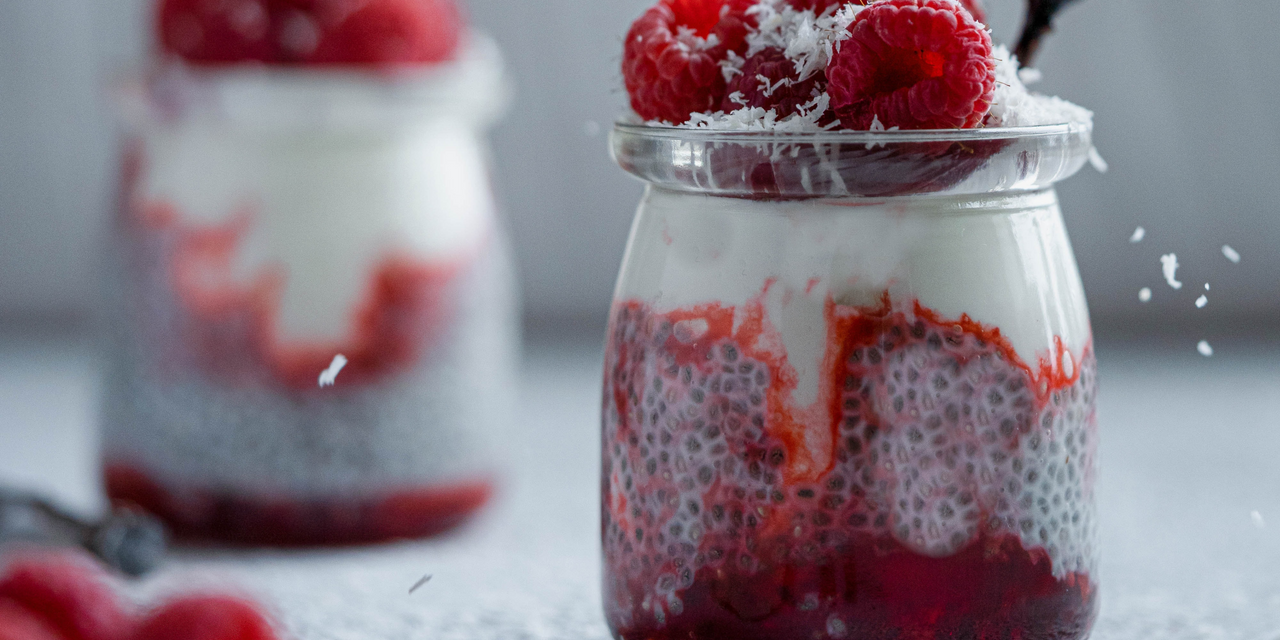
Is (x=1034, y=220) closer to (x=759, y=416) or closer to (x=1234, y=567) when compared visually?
(x=759, y=416)

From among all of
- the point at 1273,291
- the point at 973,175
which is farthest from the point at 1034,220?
the point at 1273,291

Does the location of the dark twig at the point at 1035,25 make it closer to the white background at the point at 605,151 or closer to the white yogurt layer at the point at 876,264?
the white yogurt layer at the point at 876,264

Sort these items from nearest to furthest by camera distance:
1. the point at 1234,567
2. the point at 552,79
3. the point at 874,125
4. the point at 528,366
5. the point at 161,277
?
the point at 874,125 → the point at 1234,567 → the point at 161,277 → the point at 528,366 → the point at 552,79

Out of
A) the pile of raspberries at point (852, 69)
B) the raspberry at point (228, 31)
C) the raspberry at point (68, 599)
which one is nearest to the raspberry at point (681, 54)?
the pile of raspberries at point (852, 69)

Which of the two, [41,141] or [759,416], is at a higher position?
[759,416]

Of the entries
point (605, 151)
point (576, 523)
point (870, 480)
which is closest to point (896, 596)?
point (870, 480)
